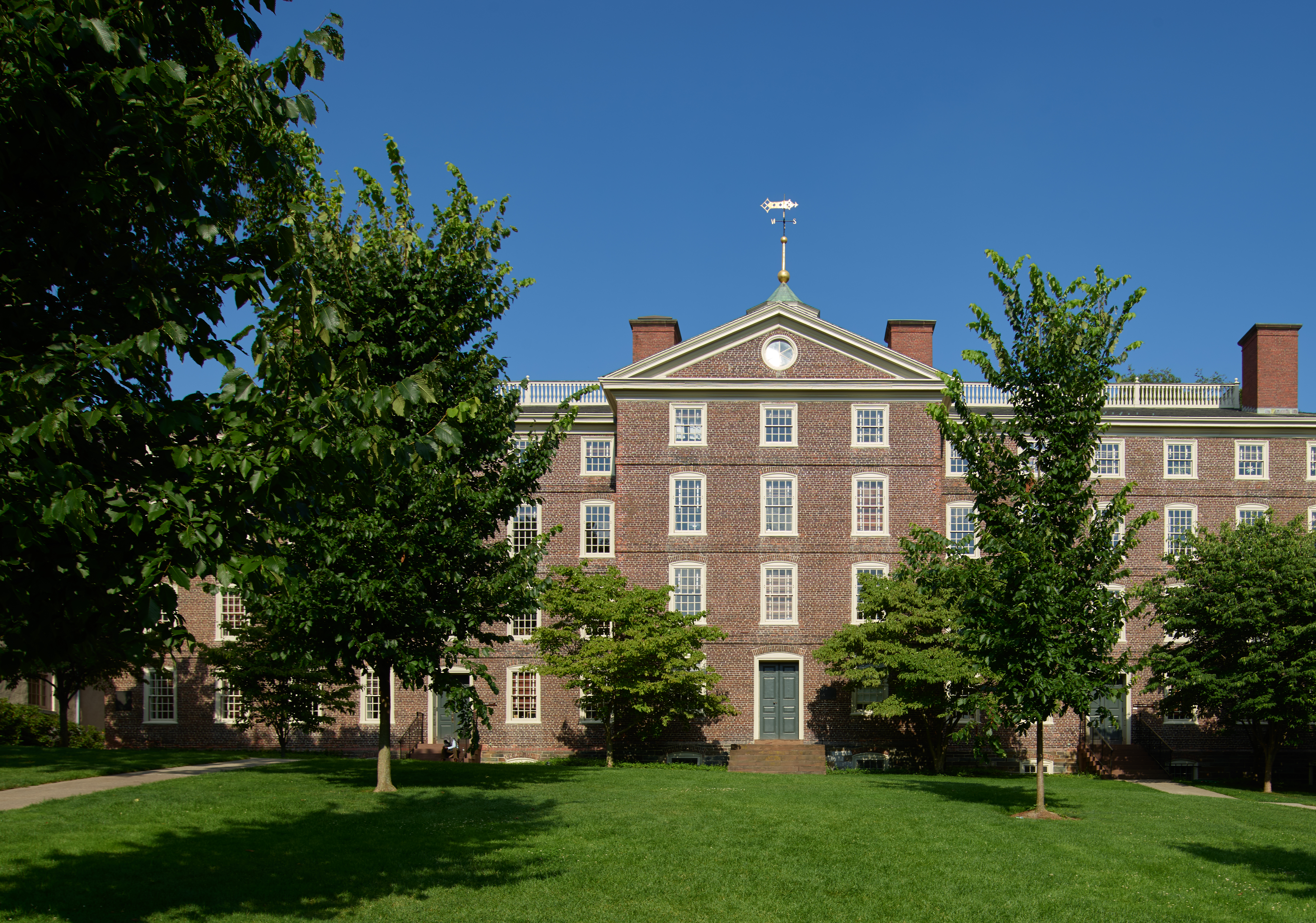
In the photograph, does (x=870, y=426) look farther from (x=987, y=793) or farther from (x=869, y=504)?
(x=987, y=793)

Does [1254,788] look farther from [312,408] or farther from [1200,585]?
[312,408]

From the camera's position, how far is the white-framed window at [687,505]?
34.3 meters

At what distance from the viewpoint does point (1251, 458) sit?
119 feet

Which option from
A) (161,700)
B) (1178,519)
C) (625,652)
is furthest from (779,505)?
(161,700)

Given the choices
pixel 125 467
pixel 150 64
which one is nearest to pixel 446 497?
pixel 125 467

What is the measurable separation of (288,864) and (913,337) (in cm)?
3012

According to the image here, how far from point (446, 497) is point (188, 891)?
322 inches

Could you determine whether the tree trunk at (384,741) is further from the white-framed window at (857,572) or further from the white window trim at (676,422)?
the white-framed window at (857,572)

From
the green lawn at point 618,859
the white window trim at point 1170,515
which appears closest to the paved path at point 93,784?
the green lawn at point 618,859

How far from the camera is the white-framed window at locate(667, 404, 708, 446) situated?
34594mm

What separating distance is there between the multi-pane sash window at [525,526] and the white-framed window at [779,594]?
7893mm

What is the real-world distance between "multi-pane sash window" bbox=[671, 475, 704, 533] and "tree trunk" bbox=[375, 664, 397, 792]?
1597cm

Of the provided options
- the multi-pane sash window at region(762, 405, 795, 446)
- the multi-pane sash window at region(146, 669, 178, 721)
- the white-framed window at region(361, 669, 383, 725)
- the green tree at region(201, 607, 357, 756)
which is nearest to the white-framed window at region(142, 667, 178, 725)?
the multi-pane sash window at region(146, 669, 178, 721)

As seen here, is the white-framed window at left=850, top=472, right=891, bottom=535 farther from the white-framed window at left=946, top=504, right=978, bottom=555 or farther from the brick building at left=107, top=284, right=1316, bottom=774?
the white-framed window at left=946, top=504, right=978, bottom=555
